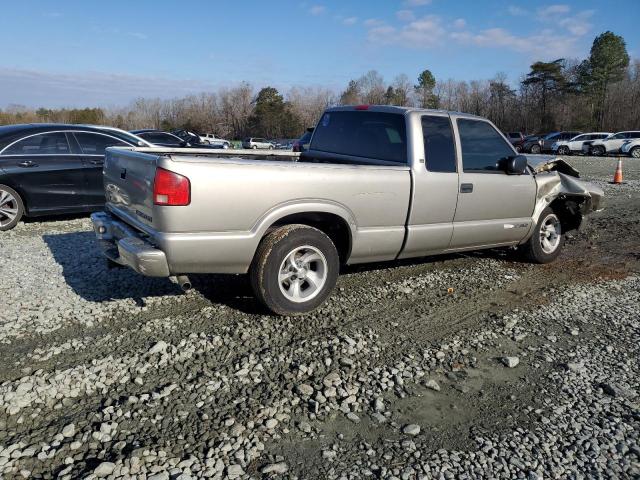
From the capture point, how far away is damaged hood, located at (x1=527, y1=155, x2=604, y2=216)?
20.8 ft

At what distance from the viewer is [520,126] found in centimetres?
6850

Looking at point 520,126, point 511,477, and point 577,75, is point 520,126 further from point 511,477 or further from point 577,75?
point 511,477

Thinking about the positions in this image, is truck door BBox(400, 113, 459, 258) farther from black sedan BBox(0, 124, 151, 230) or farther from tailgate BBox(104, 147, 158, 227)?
black sedan BBox(0, 124, 151, 230)

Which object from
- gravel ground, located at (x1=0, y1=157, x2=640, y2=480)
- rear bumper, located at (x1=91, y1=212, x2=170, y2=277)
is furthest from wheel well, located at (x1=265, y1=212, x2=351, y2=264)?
rear bumper, located at (x1=91, y1=212, x2=170, y2=277)

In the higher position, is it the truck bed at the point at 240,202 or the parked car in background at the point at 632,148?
the parked car in background at the point at 632,148

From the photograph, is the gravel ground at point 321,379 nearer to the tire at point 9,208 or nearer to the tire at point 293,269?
the tire at point 293,269

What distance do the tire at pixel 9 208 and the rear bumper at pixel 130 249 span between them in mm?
3826

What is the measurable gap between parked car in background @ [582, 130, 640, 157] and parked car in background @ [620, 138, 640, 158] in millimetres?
640

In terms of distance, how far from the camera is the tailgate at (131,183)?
12.9 ft

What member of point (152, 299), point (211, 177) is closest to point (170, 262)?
point (211, 177)

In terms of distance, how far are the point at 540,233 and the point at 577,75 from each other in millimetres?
67717

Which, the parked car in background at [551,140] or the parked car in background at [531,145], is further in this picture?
the parked car in background at [531,145]

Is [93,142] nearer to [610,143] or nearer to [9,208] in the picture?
[9,208]

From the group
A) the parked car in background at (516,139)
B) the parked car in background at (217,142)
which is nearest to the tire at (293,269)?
the parked car in background at (217,142)
